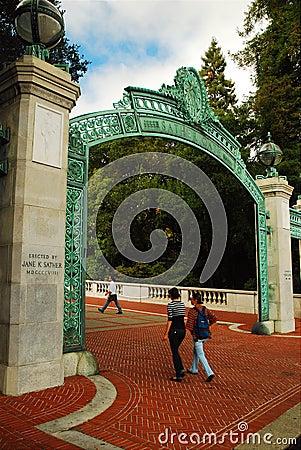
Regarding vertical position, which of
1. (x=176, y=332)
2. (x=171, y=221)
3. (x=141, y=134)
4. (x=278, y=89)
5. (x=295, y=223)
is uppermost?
(x=278, y=89)

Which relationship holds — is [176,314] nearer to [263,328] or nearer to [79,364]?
[79,364]

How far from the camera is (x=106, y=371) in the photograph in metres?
7.32

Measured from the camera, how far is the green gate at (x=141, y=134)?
7.00 meters

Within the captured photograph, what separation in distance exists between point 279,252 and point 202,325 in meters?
6.98

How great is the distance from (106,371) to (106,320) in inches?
331

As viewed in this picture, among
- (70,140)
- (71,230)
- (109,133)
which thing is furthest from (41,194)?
(109,133)

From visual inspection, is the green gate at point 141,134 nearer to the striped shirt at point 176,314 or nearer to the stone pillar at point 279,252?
the stone pillar at point 279,252

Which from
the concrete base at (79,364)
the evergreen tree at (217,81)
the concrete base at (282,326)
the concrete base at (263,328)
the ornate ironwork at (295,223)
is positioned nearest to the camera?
the concrete base at (79,364)

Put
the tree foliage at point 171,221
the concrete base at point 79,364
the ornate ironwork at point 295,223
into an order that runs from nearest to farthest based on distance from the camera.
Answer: the concrete base at point 79,364 → the ornate ironwork at point 295,223 → the tree foliage at point 171,221

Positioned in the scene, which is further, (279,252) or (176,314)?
(279,252)

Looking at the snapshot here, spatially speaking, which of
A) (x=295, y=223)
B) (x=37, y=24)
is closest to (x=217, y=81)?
(x=295, y=223)

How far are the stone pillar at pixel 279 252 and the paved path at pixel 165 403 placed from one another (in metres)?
3.05

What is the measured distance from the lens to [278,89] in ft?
66.3

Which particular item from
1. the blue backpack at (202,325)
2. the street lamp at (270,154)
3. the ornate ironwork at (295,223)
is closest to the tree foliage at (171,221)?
the ornate ironwork at (295,223)
